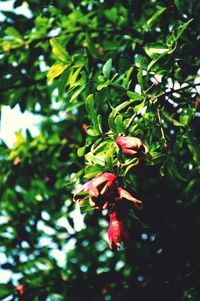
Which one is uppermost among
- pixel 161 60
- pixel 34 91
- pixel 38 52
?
pixel 161 60

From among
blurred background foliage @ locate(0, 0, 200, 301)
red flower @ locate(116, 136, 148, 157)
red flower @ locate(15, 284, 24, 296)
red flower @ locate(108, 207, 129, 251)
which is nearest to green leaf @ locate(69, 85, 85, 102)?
blurred background foliage @ locate(0, 0, 200, 301)

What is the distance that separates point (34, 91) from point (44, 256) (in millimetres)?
1304

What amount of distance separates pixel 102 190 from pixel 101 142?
34cm

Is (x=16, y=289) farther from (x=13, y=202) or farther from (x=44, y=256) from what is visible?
(x=13, y=202)

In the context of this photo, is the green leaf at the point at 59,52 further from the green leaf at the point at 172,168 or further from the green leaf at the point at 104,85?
the green leaf at the point at 172,168

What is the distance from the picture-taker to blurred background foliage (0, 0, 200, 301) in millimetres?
1696

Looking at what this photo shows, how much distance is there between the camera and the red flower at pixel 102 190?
4.34ft

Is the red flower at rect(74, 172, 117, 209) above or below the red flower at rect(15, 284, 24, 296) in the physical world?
above

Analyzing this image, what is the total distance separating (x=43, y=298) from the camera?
9.21 feet

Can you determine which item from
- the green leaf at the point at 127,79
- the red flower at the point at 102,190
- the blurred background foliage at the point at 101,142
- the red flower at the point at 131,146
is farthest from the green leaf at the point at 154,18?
the red flower at the point at 102,190

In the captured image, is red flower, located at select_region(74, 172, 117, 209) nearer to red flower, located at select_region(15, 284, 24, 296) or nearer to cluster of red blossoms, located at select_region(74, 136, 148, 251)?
cluster of red blossoms, located at select_region(74, 136, 148, 251)

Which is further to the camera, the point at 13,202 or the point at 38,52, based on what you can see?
the point at 13,202

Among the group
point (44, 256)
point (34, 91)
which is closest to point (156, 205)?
point (44, 256)

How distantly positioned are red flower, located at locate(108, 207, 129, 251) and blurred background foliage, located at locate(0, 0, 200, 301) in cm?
14
